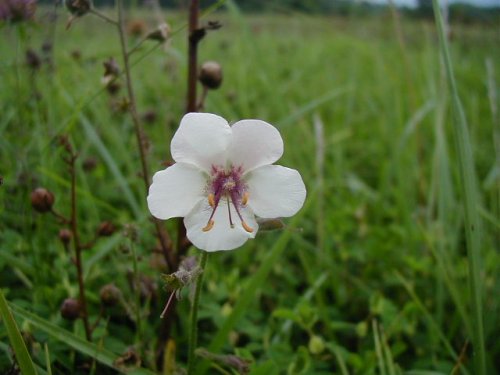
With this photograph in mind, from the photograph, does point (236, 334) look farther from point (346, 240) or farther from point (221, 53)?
point (221, 53)

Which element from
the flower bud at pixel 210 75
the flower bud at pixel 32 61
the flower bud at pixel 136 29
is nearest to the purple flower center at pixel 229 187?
the flower bud at pixel 210 75

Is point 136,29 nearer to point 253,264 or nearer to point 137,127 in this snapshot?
point 253,264

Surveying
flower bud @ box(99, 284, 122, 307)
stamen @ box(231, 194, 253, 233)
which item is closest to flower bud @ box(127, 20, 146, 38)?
flower bud @ box(99, 284, 122, 307)

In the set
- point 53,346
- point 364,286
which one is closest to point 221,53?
point 364,286

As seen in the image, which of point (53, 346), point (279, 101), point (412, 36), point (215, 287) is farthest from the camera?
point (412, 36)

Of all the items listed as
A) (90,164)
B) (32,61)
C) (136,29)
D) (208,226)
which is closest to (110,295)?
(208,226)

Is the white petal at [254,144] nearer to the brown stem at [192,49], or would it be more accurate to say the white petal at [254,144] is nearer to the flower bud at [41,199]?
the brown stem at [192,49]
